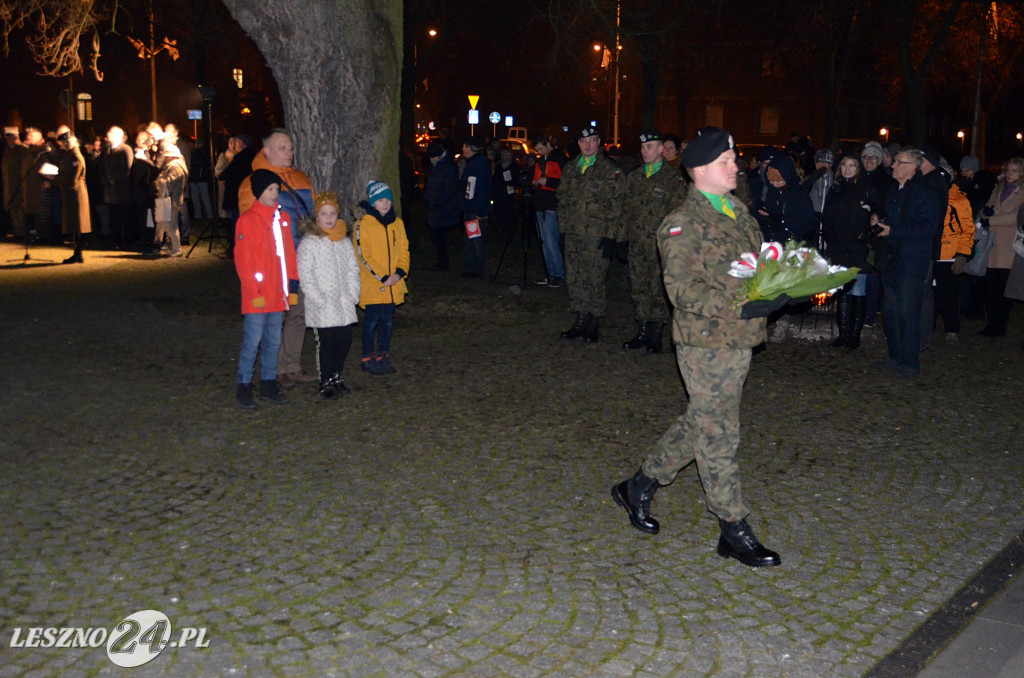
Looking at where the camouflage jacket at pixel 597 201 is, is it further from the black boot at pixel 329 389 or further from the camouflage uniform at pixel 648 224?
the black boot at pixel 329 389

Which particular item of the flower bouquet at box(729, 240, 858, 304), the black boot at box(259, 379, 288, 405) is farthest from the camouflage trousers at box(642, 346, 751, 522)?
the black boot at box(259, 379, 288, 405)

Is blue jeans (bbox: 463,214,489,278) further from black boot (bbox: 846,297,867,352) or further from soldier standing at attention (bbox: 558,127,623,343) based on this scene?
black boot (bbox: 846,297,867,352)

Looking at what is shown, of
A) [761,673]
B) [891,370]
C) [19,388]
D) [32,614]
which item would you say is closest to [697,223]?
[761,673]

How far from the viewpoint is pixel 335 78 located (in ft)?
36.8

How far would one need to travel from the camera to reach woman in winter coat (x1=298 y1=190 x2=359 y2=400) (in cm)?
802

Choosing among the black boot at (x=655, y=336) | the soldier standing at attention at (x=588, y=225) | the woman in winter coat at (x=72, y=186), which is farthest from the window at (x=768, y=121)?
the black boot at (x=655, y=336)

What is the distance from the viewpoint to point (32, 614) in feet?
14.9

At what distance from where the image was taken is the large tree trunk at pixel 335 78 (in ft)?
35.9

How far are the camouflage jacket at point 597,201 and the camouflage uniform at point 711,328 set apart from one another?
5343mm

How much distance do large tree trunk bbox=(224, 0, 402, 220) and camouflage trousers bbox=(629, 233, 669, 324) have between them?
10.6 ft

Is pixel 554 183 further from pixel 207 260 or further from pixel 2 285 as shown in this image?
pixel 2 285

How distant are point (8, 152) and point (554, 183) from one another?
10.6 m

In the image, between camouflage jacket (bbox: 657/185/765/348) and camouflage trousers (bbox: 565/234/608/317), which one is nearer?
camouflage jacket (bbox: 657/185/765/348)

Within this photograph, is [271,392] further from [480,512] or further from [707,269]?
[707,269]
